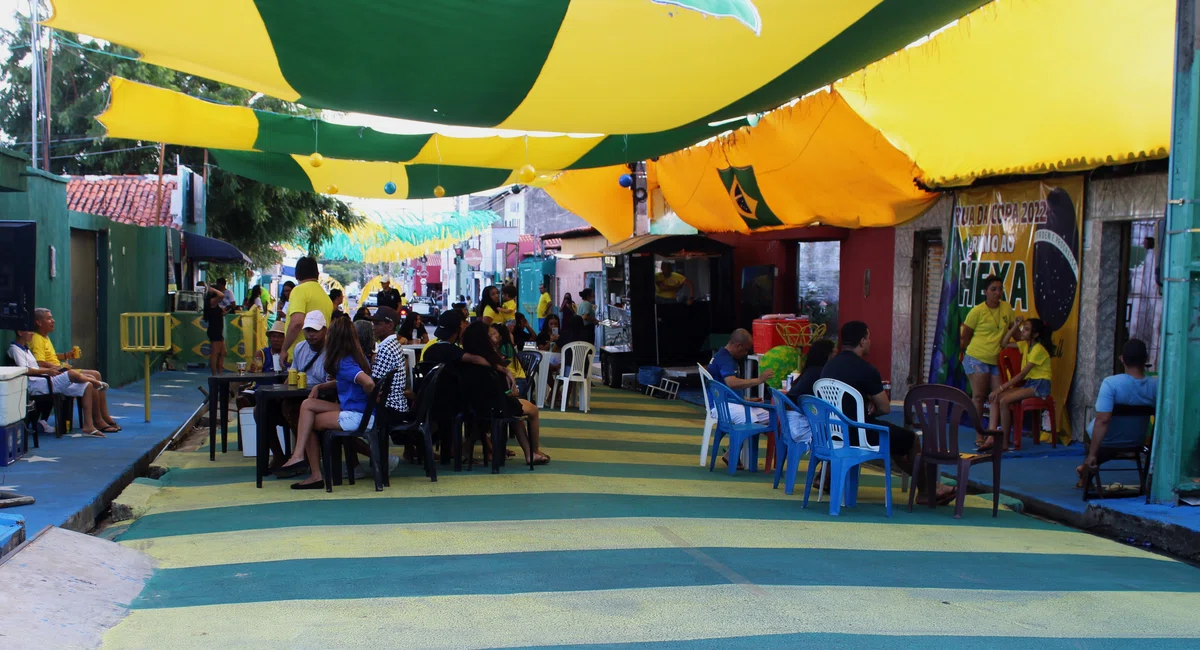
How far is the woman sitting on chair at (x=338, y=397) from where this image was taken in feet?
26.0

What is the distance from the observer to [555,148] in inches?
460

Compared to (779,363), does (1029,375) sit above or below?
below

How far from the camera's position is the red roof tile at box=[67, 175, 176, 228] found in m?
22.8

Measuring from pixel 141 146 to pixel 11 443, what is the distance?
21378mm

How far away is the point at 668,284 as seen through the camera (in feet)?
57.8

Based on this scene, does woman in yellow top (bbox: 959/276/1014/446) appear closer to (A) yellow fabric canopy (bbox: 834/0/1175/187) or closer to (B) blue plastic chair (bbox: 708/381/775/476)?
(A) yellow fabric canopy (bbox: 834/0/1175/187)

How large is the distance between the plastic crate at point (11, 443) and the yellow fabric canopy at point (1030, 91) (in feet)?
26.1

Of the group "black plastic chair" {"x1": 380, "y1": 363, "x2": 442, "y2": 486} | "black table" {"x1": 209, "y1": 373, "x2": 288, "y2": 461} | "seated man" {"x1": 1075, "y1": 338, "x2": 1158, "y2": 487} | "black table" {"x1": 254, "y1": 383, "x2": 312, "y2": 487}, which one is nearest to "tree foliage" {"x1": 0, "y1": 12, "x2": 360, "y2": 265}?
"black table" {"x1": 209, "y1": 373, "x2": 288, "y2": 461}

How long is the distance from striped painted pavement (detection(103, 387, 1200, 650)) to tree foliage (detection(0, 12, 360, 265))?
19138mm

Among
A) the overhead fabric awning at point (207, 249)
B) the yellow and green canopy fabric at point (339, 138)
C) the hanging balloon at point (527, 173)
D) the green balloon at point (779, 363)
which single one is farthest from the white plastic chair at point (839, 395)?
the overhead fabric awning at point (207, 249)

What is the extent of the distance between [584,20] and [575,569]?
323cm

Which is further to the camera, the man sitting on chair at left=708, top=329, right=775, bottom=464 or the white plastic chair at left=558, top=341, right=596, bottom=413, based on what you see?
the white plastic chair at left=558, top=341, right=596, bottom=413

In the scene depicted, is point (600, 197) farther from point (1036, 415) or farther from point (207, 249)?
point (1036, 415)

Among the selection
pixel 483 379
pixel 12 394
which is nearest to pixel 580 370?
pixel 483 379
